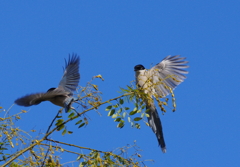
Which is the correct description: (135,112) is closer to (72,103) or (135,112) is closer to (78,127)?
(78,127)

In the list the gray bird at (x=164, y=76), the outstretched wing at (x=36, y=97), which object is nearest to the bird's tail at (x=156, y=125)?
the gray bird at (x=164, y=76)

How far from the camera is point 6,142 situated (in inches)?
105

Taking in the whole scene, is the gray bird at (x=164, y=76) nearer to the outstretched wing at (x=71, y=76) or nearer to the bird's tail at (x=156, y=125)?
the bird's tail at (x=156, y=125)

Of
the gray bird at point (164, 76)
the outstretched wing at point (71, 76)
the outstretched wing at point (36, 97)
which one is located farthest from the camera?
the gray bird at point (164, 76)

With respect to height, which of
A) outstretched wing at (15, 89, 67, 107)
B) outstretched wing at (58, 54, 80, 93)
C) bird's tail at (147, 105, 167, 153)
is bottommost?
outstretched wing at (15, 89, 67, 107)

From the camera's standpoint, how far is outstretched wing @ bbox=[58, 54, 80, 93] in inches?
171

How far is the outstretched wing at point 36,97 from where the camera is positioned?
11.3 ft

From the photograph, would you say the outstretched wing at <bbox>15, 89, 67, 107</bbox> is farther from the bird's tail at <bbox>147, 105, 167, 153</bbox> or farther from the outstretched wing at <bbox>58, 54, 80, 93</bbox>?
the bird's tail at <bbox>147, 105, 167, 153</bbox>

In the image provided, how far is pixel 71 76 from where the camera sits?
471 cm

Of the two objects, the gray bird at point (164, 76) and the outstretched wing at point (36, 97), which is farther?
the gray bird at point (164, 76)

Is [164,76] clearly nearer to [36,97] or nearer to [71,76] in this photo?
[71,76]

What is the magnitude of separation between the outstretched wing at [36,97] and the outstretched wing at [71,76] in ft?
1.84

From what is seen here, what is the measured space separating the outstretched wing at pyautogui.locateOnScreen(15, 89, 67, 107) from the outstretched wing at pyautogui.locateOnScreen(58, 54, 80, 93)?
22.1 inches

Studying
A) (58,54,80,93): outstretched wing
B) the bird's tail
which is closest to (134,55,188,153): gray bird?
the bird's tail
